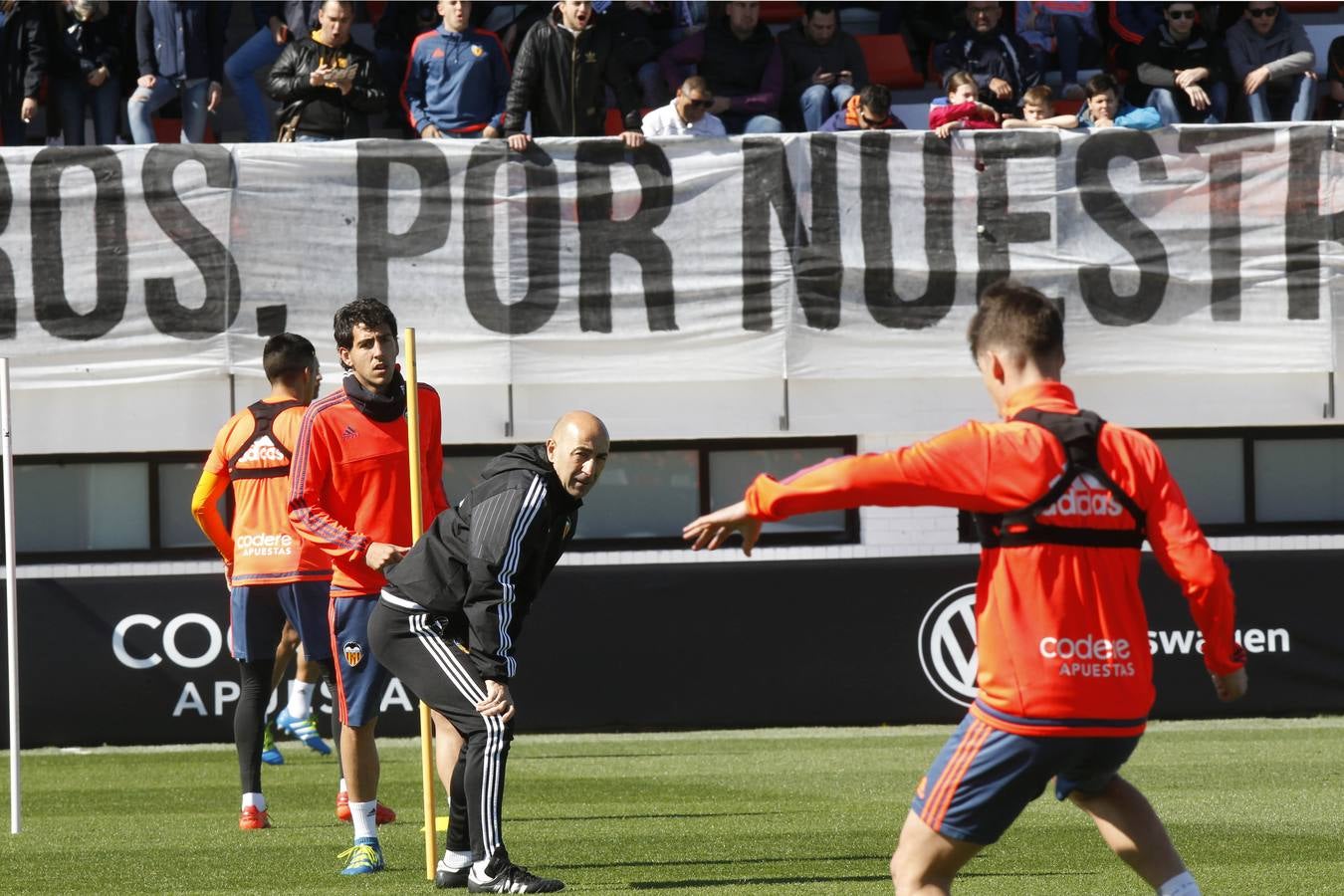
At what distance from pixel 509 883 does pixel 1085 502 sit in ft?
8.87

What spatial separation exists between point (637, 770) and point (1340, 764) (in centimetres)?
379

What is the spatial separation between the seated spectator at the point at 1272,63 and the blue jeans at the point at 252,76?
7.43m

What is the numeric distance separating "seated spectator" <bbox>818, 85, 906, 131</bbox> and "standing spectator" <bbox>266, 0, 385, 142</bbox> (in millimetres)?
3361

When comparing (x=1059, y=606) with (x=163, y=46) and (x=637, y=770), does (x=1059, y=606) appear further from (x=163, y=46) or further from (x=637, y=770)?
(x=163, y=46)

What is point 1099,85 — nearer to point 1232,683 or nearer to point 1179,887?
point 1232,683

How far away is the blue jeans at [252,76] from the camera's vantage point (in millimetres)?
14312

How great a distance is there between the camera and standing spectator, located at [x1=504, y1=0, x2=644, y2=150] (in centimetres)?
1334

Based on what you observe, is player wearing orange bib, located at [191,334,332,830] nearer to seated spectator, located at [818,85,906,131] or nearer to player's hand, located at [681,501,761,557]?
player's hand, located at [681,501,761,557]

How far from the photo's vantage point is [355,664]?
6.68 meters

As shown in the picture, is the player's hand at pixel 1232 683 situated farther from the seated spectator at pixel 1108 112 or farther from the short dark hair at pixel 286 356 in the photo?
the seated spectator at pixel 1108 112

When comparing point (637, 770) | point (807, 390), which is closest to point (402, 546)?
point (637, 770)

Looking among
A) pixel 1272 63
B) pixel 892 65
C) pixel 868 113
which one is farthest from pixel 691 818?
pixel 1272 63

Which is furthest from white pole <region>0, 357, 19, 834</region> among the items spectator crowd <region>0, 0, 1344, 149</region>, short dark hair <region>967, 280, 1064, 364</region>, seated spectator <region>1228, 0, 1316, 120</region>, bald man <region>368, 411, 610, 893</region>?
seated spectator <region>1228, 0, 1316, 120</region>

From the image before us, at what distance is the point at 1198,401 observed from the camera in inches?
534
